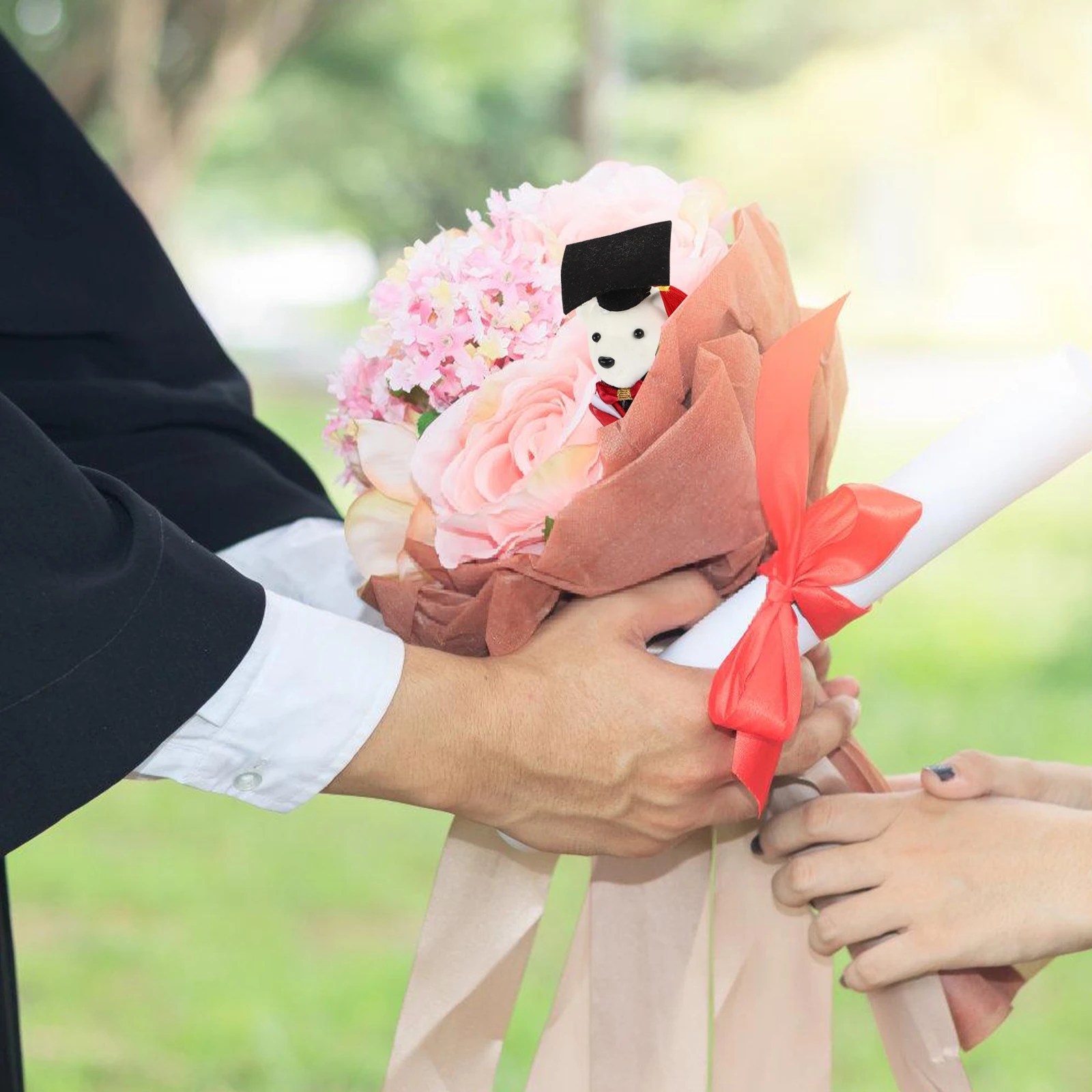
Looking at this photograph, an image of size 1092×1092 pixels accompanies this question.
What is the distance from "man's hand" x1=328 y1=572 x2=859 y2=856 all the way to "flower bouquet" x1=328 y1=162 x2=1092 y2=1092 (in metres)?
0.03

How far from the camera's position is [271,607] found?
0.84m

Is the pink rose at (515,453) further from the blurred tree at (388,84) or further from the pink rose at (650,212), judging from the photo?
the blurred tree at (388,84)

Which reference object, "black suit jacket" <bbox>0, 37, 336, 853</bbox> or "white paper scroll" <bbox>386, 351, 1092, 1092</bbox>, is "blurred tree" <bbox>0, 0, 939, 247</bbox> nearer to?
"black suit jacket" <bbox>0, 37, 336, 853</bbox>

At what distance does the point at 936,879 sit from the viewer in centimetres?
93

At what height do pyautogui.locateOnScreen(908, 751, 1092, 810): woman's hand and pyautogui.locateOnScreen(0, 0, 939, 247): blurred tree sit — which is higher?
pyautogui.locateOnScreen(0, 0, 939, 247): blurred tree

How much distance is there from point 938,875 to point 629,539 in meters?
0.35

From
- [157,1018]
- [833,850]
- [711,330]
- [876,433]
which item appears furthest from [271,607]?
[876,433]

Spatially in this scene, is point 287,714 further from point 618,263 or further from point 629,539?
point 618,263

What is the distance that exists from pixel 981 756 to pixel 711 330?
41cm

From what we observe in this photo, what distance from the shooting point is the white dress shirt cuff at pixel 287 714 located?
81 centimetres

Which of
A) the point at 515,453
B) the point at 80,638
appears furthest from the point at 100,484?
the point at 515,453

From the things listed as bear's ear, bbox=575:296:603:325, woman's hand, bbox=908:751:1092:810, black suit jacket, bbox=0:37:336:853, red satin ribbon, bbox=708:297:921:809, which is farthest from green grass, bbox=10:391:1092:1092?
bear's ear, bbox=575:296:603:325

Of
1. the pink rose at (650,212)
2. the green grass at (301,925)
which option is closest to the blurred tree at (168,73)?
the green grass at (301,925)

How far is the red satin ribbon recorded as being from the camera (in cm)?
80
